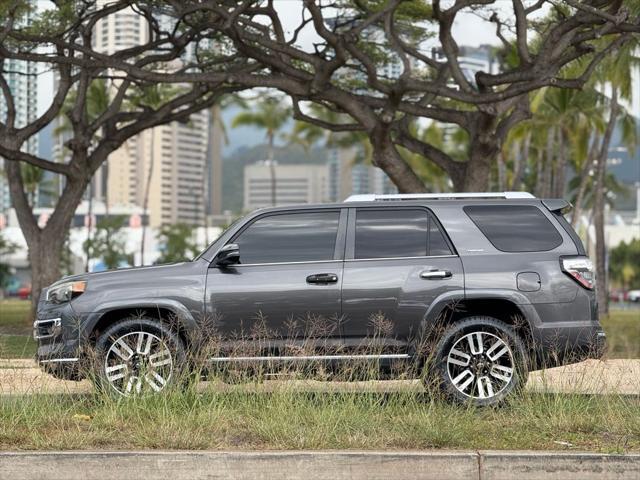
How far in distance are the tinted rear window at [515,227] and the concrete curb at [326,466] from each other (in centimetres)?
344

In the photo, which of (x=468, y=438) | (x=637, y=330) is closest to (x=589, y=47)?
(x=637, y=330)

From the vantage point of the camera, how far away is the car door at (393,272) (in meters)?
10.4

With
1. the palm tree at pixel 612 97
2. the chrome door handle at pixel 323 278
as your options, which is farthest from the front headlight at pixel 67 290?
the palm tree at pixel 612 97

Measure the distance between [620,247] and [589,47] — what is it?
107 m

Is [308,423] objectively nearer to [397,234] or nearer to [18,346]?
[397,234]

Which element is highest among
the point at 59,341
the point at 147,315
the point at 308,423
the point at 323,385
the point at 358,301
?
the point at 358,301

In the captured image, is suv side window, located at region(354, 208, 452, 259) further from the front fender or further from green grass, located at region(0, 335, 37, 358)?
green grass, located at region(0, 335, 37, 358)

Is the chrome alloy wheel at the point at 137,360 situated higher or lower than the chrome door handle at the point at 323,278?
lower

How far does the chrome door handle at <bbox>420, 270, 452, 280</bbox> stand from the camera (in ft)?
34.3

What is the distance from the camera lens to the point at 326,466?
24.2 feet

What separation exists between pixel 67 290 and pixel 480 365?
3.52 metres

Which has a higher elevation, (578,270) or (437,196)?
(437,196)

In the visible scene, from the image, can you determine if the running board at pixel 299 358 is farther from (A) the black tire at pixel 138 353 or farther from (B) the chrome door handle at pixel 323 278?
(B) the chrome door handle at pixel 323 278

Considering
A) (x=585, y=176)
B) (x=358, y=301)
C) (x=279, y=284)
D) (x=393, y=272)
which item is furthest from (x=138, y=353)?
(x=585, y=176)
